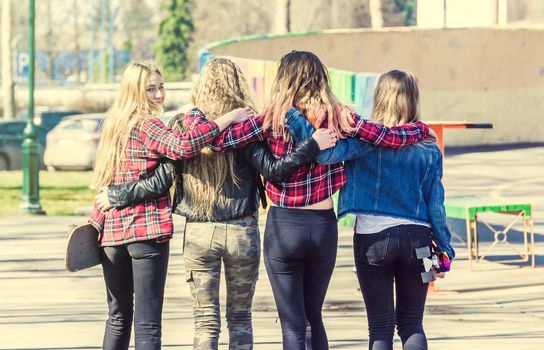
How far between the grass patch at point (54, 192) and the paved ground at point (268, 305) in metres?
4.18

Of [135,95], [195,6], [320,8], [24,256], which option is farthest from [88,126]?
[195,6]

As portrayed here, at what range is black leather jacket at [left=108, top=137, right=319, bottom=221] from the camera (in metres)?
6.13

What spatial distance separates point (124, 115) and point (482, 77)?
2703 cm

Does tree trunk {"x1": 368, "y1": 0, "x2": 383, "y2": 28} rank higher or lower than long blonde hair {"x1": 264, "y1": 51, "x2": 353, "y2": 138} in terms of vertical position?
higher

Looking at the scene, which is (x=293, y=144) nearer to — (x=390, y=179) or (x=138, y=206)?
(x=390, y=179)

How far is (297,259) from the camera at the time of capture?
612cm

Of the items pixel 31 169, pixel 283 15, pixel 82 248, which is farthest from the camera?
pixel 283 15

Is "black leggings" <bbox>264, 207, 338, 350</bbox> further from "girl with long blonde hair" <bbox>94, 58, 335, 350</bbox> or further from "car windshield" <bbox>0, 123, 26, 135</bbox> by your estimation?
"car windshield" <bbox>0, 123, 26, 135</bbox>

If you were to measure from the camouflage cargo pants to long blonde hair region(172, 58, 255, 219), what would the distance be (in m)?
0.12

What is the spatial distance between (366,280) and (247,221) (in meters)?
0.65

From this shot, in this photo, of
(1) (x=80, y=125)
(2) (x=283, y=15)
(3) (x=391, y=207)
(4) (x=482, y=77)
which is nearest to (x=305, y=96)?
(3) (x=391, y=207)

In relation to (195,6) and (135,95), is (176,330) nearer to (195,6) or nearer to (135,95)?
(135,95)

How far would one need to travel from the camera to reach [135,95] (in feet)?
20.6

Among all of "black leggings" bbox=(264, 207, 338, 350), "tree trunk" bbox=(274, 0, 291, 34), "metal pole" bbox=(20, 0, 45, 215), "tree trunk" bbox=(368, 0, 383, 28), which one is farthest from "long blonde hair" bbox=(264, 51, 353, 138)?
"tree trunk" bbox=(368, 0, 383, 28)
